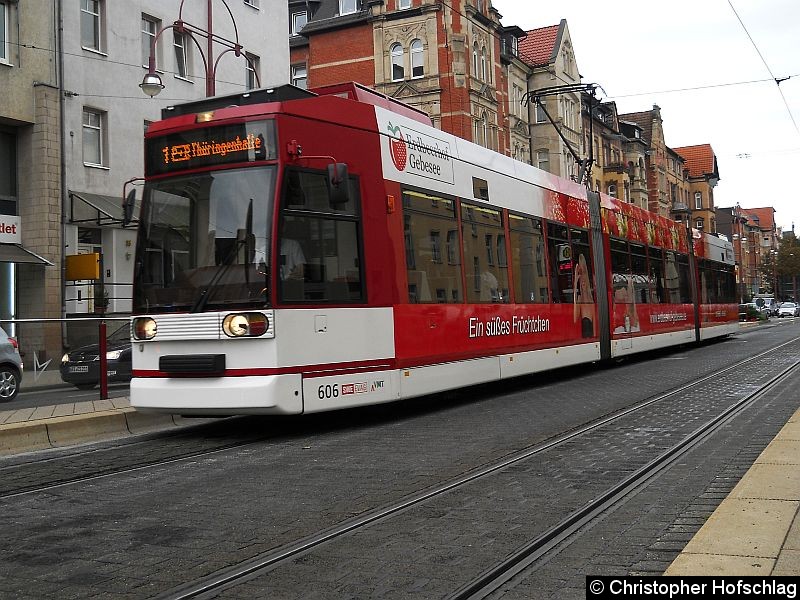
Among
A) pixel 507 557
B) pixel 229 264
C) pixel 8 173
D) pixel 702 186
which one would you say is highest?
pixel 702 186

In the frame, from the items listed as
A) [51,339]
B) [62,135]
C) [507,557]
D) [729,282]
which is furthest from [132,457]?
[729,282]

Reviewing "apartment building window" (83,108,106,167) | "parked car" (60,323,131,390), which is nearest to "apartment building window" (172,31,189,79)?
"apartment building window" (83,108,106,167)

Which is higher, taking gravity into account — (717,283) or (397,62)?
(397,62)

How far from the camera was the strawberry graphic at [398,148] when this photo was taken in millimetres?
10961

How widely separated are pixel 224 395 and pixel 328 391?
1.11 metres

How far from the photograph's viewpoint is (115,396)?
12.0 m

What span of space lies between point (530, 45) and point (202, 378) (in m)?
50.9

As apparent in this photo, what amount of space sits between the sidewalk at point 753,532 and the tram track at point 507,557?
77 cm

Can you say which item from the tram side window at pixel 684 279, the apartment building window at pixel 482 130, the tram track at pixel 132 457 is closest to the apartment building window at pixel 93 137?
the tram side window at pixel 684 279

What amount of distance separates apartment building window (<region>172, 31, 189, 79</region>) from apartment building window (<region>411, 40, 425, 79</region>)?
1659 centimetres

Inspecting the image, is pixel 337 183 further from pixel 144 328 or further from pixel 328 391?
pixel 144 328

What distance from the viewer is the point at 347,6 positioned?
47.8 meters

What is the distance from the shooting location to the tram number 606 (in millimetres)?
9537

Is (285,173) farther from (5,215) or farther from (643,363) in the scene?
(5,215)
